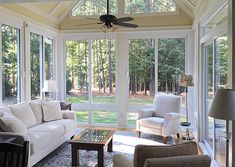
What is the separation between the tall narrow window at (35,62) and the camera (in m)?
6.04

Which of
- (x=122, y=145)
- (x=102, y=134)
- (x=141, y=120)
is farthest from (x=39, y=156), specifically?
(x=141, y=120)

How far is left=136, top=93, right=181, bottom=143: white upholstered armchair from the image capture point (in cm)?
537

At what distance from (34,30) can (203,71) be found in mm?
3751

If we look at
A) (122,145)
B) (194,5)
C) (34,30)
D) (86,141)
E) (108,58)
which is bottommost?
(122,145)

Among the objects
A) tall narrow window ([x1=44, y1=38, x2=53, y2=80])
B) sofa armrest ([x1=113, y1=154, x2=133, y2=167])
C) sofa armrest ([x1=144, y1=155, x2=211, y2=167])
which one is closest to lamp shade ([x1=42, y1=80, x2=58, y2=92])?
tall narrow window ([x1=44, y1=38, x2=53, y2=80])

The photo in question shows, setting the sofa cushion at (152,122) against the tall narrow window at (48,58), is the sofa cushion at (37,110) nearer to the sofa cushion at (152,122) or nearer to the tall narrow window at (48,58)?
the tall narrow window at (48,58)

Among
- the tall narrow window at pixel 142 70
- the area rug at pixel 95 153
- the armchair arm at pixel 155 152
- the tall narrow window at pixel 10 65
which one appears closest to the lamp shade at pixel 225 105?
the armchair arm at pixel 155 152

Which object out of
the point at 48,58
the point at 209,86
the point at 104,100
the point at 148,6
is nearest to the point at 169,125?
the point at 209,86

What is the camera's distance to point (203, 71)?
5156 millimetres

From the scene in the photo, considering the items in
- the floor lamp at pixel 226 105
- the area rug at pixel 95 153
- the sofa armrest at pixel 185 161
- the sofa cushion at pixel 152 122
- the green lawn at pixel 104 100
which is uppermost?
the floor lamp at pixel 226 105

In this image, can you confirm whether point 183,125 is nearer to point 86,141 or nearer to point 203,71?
point 203,71

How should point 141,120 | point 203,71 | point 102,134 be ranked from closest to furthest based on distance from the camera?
point 102,134 → point 203,71 → point 141,120

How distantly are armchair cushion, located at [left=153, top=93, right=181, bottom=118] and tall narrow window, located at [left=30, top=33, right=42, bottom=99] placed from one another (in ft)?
9.15

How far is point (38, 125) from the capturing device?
4.83 m
